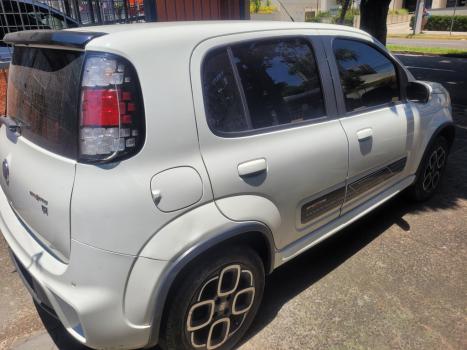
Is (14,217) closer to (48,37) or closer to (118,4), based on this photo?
(48,37)

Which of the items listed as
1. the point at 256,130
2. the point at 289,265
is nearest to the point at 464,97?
the point at 289,265

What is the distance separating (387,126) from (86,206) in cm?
232

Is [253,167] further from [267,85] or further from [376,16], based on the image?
[376,16]

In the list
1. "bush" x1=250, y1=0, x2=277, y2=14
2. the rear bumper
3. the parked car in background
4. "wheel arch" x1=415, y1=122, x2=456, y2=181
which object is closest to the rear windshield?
the rear bumper

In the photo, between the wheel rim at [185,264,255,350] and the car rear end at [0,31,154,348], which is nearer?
the car rear end at [0,31,154,348]

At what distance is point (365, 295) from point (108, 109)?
2144 mm

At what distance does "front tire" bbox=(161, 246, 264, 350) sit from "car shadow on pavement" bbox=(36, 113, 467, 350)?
0.25 meters

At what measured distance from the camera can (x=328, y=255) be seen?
336 centimetres

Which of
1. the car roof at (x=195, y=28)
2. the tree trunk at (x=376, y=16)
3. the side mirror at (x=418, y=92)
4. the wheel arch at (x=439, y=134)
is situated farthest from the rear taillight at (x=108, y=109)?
the tree trunk at (x=376, y=16)

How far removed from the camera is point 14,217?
2.37 m

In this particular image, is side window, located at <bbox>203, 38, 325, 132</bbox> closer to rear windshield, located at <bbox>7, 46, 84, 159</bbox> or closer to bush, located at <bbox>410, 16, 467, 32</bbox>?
rear windshield, located at <bbox>7, 46, 84, 159</bbox>

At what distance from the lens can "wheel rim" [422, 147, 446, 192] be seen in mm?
3976

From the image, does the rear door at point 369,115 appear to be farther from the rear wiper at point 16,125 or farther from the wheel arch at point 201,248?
the rear wiper at point 16,125

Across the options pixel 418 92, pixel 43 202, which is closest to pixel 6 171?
pixel 43 202
